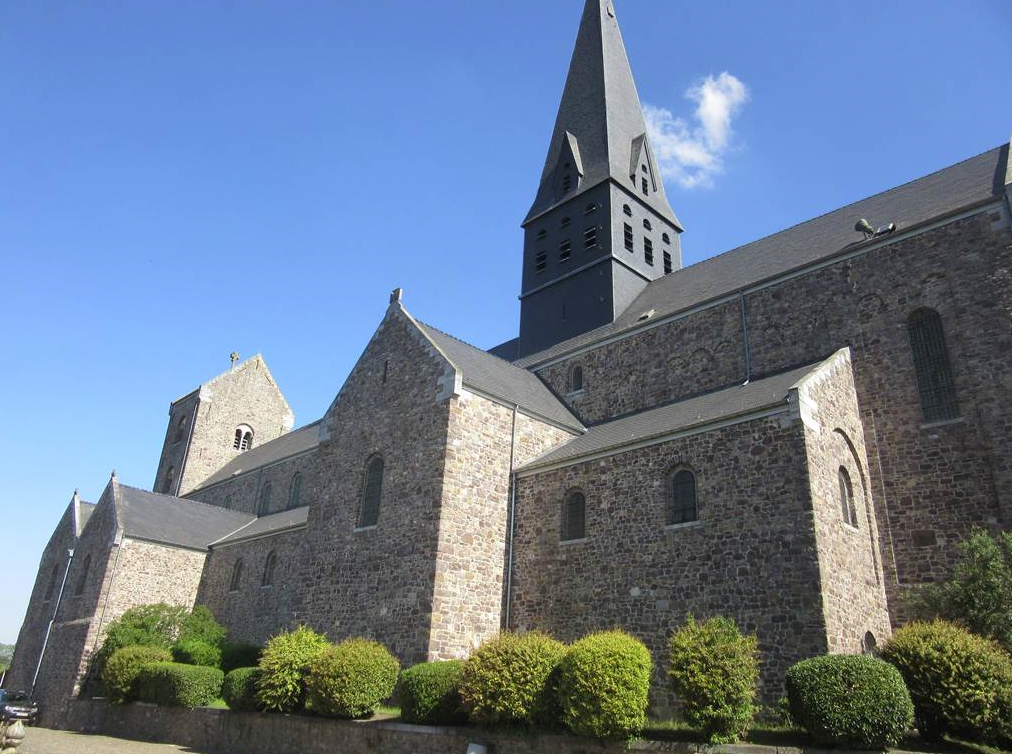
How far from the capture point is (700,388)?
69.4 ft

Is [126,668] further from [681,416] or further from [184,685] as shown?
[681,416]

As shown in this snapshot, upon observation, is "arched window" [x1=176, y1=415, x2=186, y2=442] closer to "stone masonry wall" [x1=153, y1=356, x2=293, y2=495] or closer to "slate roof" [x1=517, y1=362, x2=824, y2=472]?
"stone masonry wall" [x1=153, y1=356, x2=293, y2=495]

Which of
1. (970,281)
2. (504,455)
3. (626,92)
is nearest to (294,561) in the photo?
(504,455)

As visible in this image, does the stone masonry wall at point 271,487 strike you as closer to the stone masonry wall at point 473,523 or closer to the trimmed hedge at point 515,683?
the stone masonry wall at point 473,523

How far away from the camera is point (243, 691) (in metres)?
17.4

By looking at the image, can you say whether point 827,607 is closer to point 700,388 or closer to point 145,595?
point 700,388

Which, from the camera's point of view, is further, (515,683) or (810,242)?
(810,242)

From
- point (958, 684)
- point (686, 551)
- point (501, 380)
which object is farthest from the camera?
point (501, 380)

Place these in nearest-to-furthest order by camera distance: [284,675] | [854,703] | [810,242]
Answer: [854,703], [284,675], [810,242]

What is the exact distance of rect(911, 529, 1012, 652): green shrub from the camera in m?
12.9

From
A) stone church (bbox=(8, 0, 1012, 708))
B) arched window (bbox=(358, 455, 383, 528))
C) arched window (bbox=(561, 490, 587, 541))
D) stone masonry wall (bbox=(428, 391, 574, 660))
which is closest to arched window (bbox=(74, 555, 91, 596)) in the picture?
stone church (bbox=(8, 0, 1012, 708))

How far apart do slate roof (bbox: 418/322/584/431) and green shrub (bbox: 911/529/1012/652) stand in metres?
11.2

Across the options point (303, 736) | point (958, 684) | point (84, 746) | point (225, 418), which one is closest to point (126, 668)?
point (84, 746)

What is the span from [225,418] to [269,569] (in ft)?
64.3
